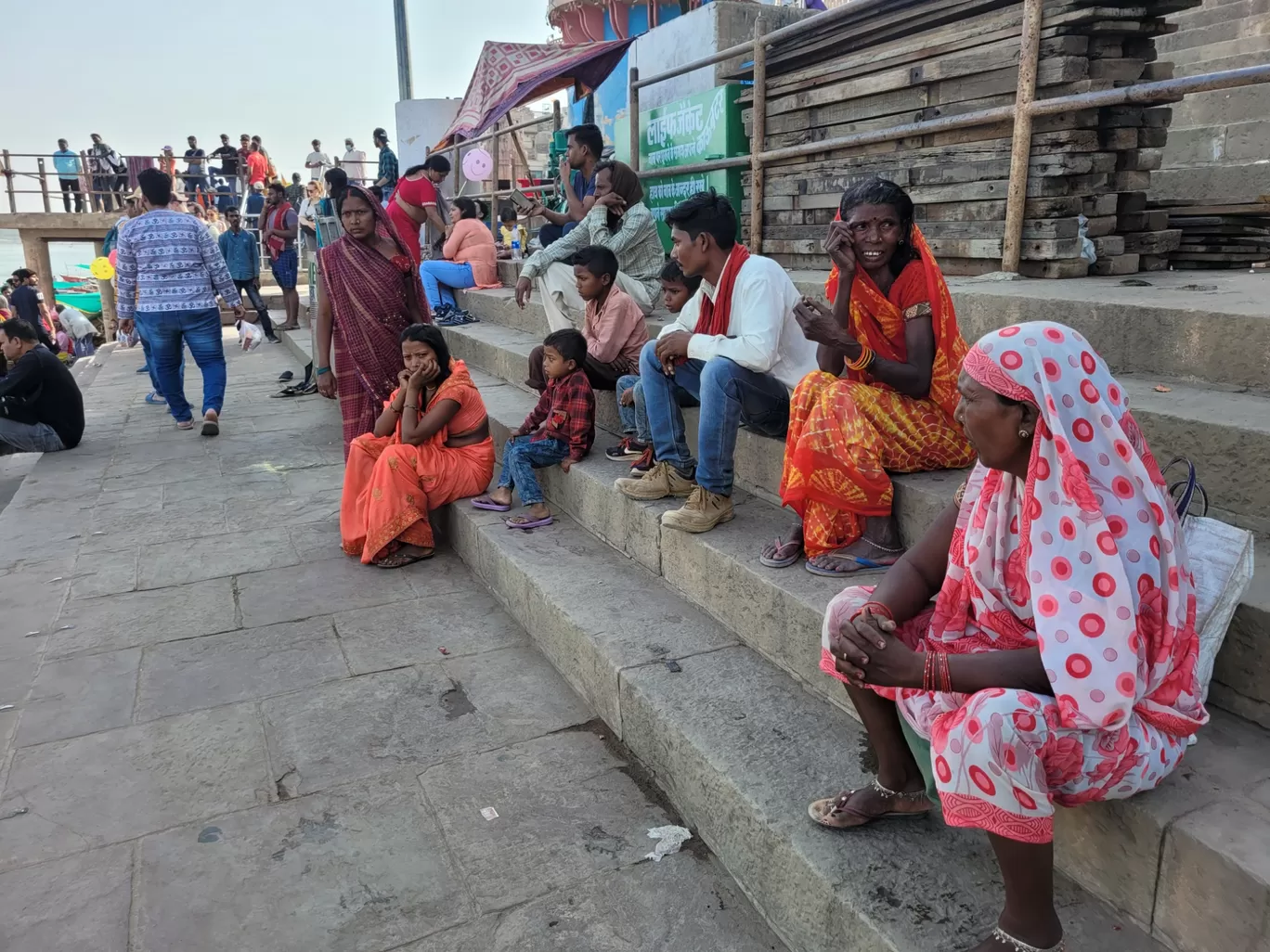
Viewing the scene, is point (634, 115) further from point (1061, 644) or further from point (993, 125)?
point (1061, 644)

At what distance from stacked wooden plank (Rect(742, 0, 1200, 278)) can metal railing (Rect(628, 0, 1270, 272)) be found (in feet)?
0.24

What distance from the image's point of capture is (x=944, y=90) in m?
4.44

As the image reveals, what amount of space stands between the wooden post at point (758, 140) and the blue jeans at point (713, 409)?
256 cm

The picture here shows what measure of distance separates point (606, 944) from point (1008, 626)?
3.70 feet

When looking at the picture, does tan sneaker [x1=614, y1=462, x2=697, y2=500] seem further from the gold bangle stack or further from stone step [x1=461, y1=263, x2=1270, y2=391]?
stone step [x1=461, y1=263, x2=1270, y2=391]

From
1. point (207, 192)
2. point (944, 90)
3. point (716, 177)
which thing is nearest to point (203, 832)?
point (944, 90)

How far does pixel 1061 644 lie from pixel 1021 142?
3114mm

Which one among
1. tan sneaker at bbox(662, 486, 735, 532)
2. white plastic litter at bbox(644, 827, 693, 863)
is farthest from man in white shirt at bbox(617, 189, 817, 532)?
white plastic litter at bbox(644, 827, 693, 863)

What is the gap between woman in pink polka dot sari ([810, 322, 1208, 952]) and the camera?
1.46 meters

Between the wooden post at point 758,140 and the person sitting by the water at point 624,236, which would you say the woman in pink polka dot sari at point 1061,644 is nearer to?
the person sitting by the water at point 624,236

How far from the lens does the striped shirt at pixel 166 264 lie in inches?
258

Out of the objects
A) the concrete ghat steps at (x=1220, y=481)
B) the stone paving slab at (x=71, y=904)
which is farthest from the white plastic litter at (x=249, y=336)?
the stone paving slab at (x=71, y=904)

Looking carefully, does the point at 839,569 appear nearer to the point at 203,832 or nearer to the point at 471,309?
the point at 203,832

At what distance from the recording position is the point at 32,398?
21.4 feet
